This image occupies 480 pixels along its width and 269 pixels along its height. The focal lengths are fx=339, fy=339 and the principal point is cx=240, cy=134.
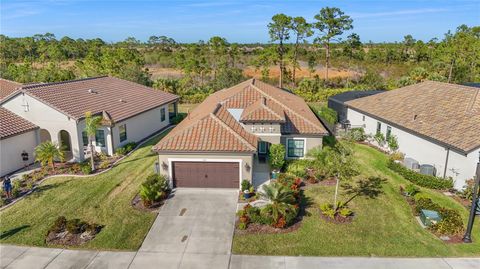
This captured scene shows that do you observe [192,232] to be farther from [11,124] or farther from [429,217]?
[11,124]

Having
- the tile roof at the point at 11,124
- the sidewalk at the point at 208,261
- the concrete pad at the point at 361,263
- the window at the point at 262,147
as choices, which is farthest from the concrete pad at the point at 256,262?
the tile roof at the point at 11,124

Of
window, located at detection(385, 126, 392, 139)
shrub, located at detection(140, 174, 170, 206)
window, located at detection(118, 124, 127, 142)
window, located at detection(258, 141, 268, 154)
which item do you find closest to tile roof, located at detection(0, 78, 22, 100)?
window, located at detection(118, 124, 127, 142)

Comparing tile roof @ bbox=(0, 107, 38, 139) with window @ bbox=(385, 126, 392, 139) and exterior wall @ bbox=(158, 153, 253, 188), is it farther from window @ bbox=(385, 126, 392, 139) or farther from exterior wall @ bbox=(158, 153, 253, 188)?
window @ bbox=(385, 126, 392, 139)

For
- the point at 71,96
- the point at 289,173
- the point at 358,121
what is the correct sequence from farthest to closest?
the point at 358,121 < the point at 71,96 < the point at 289,173

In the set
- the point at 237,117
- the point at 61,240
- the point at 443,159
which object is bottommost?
the point at 61,240

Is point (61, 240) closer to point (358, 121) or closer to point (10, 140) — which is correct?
point (10, 140)

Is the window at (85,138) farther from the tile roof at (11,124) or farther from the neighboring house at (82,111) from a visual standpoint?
the tile roof at (11,124)

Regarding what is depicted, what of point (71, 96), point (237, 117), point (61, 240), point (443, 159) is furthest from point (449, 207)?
point (71, 96)
